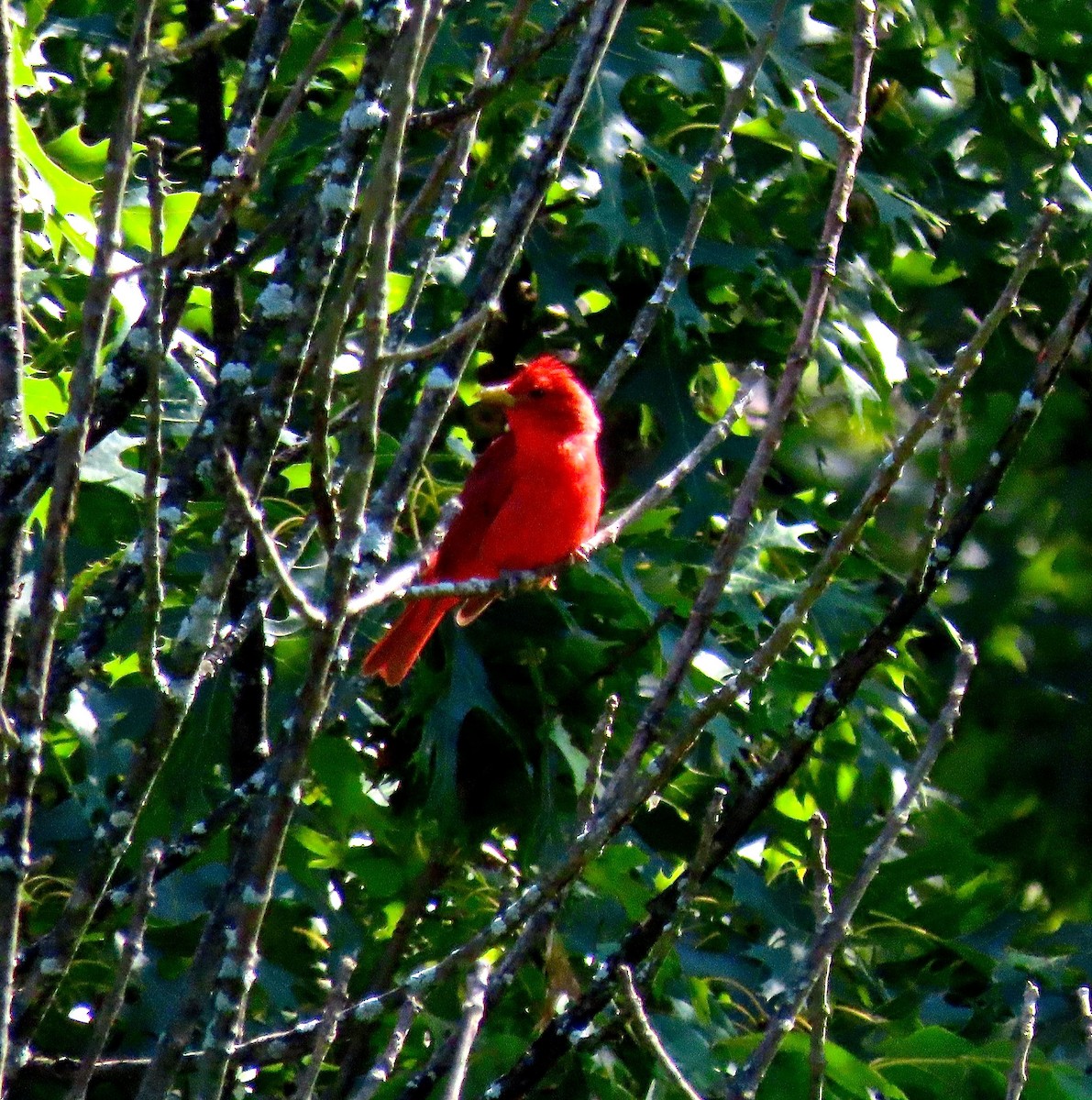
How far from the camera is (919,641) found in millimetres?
6742

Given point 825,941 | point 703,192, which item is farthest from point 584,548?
point 825,941

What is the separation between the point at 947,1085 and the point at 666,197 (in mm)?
2494

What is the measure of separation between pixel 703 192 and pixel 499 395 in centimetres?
213

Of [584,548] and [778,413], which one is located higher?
[778,413]

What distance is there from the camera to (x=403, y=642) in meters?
A: 4.43

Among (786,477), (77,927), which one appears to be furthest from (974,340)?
(786,477)

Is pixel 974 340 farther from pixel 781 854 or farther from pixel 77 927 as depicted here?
pixel 781 854

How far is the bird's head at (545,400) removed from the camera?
491 cm

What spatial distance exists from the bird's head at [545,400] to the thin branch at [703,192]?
1870mm

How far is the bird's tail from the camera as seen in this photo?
4.34 metres

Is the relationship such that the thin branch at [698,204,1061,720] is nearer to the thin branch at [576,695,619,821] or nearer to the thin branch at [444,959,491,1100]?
the thin branch at [576,695,619,821]

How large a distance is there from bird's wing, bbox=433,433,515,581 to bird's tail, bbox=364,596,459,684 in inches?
18.7

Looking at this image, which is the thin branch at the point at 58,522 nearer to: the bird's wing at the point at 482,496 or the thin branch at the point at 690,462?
the thin branch at the point at 690,462

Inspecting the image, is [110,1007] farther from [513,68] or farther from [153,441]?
[513,68]
